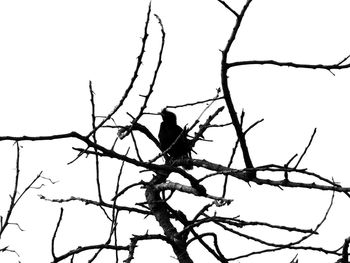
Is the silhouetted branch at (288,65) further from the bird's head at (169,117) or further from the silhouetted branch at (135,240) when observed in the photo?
the bird's head at (169,117)

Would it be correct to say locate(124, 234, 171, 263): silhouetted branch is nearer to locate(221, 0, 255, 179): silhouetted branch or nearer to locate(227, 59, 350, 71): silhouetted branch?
locate(221, 0, 255, 179): silhouetted branch

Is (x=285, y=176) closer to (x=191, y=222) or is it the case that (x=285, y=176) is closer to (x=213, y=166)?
(x=213, y=166)

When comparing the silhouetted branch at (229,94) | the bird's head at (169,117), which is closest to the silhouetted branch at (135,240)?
the silhouetted branch at (229,94)

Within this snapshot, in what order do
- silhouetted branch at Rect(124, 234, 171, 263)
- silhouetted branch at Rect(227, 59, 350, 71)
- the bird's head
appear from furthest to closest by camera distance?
the bird's head
silhouetted branch at Rect(124, 234, 171, 263)
silhouetted branch at Rect(227, 59, 350, 71)

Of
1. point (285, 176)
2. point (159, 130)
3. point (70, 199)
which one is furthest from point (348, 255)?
point (159, 130)

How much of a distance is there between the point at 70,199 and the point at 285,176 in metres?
1.78

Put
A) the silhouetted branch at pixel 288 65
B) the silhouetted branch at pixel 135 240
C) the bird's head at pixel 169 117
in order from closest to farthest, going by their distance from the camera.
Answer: the silhouetted branch at pixel 288 65 < the silhouetted branch at pixel 135 240 < the bird's head at pixel 169 117

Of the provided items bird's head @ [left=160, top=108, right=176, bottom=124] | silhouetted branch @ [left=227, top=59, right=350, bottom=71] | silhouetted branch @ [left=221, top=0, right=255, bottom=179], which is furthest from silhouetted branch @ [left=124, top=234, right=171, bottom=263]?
bird's head @ [left=160, top=108, right=176, bottom=124]

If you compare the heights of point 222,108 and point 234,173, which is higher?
point 222,108

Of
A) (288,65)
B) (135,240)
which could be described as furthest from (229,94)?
(135,240)

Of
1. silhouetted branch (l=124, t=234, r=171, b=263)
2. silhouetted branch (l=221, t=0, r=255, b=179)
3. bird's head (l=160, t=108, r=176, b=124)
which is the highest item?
bird's head (l=160, t=108, r=176, b=124)

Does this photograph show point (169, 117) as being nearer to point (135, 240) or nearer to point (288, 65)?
point (135, 240)

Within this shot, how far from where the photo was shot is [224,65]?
2.96 m

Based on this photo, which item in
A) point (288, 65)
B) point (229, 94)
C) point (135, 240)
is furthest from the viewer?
point (135, 240)
